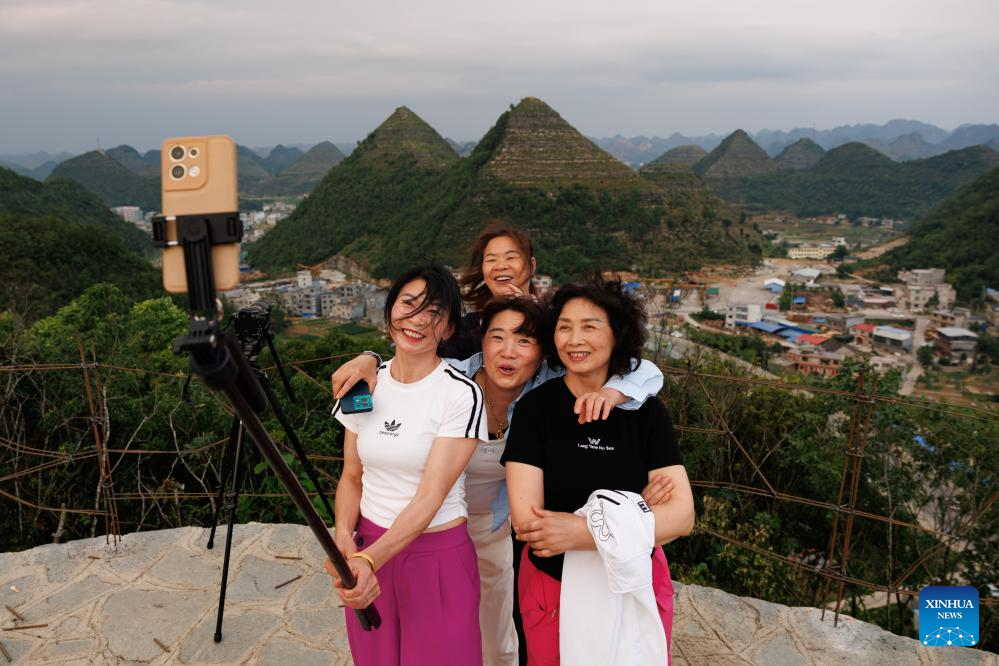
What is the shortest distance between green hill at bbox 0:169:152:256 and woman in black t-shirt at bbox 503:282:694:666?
139 feet

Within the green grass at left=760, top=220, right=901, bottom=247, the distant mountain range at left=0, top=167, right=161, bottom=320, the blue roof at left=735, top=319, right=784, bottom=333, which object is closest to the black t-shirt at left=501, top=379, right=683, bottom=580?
the distant mountain range at left=0, top=167, right=161, bottom=320

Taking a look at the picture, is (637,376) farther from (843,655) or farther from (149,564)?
(149,564)

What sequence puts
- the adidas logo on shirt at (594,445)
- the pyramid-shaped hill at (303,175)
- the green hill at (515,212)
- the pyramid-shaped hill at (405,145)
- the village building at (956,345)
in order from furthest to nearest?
1. the pyramid-shaped hill at (303,175)
2. the pyramid-shaped hill at (405,145)
3. the green hill at (515,212)
4. the village building at (956,345)
5. the adidas logo on shirt at (594,445)

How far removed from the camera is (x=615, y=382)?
173cm

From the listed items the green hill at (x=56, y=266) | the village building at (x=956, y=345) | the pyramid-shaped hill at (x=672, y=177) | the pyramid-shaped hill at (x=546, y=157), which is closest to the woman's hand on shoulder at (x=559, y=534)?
the green hill at (x=56, y=266)

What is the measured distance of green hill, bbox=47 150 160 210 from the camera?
355 feet

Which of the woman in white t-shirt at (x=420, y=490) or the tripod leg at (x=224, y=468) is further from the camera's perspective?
the tripod leg at (x=224, y=468)

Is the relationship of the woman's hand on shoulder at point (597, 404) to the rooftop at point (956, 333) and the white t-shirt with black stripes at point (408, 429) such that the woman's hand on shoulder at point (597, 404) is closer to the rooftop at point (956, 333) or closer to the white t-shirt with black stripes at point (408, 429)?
the white t-shirt with black stripes at point (408, 429)

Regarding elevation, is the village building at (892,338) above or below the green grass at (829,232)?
below

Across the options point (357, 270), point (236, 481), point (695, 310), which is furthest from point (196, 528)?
point (357, 270)

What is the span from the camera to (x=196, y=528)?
3.47 meters

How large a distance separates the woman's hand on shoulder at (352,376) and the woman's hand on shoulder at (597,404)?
61 centimetres

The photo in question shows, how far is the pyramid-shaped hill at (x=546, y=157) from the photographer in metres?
57.2

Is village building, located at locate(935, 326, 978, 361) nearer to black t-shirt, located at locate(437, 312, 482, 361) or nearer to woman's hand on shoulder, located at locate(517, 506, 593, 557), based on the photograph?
black t-shirt, located at locate(437, 312, 482, 361)
